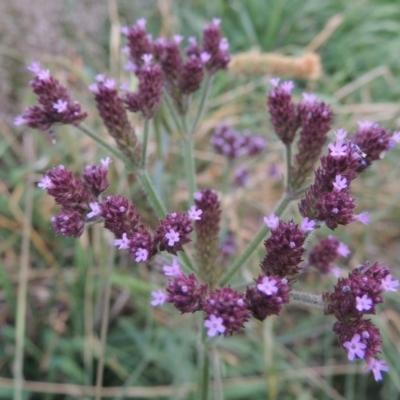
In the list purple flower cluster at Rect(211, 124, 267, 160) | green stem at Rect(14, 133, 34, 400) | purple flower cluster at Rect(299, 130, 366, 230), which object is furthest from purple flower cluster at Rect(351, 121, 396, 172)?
green stem at Rect(14, 133, 34, 400)

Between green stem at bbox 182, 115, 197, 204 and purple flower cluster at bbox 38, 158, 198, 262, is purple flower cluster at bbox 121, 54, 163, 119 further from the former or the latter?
purple flower cluster at bbox 38, 158, 198, 262

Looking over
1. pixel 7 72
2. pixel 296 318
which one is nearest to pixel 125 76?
pixel 7 72

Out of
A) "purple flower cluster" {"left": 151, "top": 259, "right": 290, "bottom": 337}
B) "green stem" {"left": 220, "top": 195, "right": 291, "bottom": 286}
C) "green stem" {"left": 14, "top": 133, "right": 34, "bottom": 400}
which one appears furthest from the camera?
"green stem" {"left": 14, "top": 133, "right": 34, "bottom": 400}

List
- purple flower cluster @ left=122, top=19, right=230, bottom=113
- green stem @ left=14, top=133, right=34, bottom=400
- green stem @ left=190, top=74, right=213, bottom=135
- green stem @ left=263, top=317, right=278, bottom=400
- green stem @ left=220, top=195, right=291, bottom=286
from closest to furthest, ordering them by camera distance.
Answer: green stem @ left=220, top=195, right=291, bottom=286, purple flower cluster @ left=122, top=19, right=230, bottom=113, green stem @ left=190, top=74, right=213, bottom=135, green stem @ left=14, top=133, right=34, bottom=400, green stem @ left=263, top=317, right=278, bottom=400

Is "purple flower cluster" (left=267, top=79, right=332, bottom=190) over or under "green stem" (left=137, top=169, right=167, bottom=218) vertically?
over

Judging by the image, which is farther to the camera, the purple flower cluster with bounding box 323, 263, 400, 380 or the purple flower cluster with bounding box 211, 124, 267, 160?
the purple flower cluster with bounding box 211, 124, 267, 160

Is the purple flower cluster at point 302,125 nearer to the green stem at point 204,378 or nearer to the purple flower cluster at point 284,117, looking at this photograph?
the purple flower cluster at point 284,117

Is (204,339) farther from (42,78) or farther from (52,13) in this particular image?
(52,13)

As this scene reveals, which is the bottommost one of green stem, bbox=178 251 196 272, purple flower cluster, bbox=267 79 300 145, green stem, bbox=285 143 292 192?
green stem, bbox=178 251 196 272
